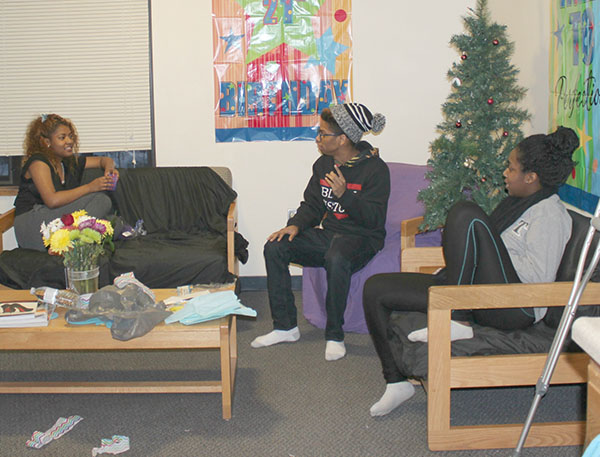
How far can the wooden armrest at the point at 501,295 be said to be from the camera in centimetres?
247

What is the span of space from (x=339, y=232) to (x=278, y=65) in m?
1.36

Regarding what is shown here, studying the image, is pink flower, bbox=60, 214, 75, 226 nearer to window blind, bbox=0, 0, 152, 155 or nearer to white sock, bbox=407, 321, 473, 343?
white sock, bbox=407, 321, 473, 343

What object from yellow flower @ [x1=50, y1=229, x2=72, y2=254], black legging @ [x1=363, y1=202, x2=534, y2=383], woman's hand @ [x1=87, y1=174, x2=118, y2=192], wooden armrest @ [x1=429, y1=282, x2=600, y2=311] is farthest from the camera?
woman's hand @ [x1=87, y1=174, x2=118, y2=192]

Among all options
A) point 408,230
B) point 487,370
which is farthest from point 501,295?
point 408,230

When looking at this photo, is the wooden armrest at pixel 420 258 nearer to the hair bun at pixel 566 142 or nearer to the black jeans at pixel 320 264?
the black jeans at pixel 320 264

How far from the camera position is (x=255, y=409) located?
9.70 ft

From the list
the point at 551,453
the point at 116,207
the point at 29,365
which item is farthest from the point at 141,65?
the point at 551,453

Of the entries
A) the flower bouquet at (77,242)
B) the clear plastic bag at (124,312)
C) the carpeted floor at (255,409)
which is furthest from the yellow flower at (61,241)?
the carpeted floor at (255,409)

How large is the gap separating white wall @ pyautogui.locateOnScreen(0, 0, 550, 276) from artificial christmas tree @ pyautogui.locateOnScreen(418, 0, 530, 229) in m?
1.19

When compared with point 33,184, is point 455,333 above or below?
below

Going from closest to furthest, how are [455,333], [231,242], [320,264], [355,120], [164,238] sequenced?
[455,333] → [355,120] → [320,264] → [231,242] → [164,238]

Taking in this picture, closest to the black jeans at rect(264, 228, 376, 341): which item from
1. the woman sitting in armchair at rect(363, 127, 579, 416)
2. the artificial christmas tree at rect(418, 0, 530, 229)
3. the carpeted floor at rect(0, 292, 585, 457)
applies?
the carpeted floor at rect(0, 292, 585, 457)

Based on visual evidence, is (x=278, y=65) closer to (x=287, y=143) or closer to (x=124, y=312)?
(x=287, y=143)

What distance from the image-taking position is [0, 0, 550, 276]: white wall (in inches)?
178
